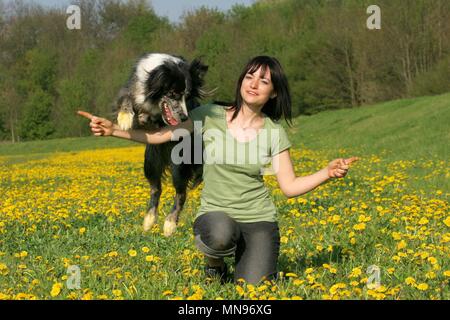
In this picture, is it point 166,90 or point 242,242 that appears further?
point 166,90

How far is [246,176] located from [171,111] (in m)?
1.02

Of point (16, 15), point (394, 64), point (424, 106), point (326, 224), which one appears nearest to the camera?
point (326, 224)

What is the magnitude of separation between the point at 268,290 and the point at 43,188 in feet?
29.3

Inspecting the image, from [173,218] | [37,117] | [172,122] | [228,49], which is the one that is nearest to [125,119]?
[172,122]

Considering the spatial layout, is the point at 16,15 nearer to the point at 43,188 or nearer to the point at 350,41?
the point at 350,41

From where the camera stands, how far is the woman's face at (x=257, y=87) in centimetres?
425

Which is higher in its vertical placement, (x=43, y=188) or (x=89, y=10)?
(x=89, y=10)

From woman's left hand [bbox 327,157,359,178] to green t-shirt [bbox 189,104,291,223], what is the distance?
1.92 ft

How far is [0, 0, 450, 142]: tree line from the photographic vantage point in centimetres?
3631

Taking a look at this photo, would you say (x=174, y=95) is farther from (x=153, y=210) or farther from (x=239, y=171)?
(x=153, y=210)

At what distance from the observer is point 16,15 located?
164ft

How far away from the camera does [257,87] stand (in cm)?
425

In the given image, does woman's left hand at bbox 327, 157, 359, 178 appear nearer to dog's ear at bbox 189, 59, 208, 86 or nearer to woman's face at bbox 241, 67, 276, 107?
woman's face at bbox 241, 67, 276, 107
